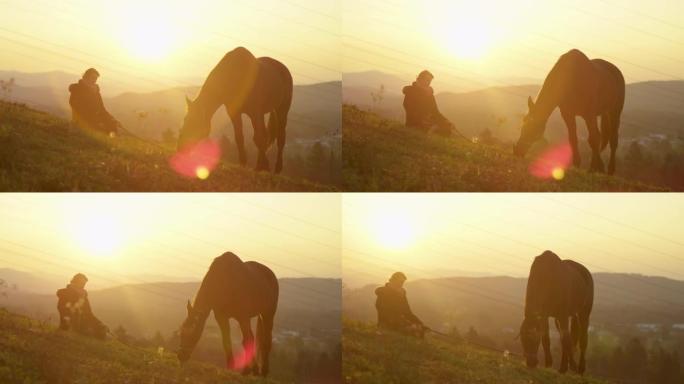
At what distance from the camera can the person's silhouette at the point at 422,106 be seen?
7133 millimetres

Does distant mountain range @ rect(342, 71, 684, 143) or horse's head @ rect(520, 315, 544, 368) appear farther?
horse's head @ rect(520, 315, 544, 368)

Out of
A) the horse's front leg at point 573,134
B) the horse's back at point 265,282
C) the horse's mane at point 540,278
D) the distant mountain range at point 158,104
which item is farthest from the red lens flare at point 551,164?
the horse's back at point 265,282

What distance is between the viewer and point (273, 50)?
7230 mm

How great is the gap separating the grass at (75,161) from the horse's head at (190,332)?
40.3 inches

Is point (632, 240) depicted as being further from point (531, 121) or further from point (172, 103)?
point (172, 103)

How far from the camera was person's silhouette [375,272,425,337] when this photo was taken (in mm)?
7164

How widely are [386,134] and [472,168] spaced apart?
748mm

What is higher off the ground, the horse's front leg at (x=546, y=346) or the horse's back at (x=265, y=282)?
the horse's back at (x=265, y=282)

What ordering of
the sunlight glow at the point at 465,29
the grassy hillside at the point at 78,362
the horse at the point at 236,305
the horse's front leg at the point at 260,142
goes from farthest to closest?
1. the horse's front leg at the point at 260,142
2. the horse at the point at 236,305
3. the sunlight glow at the point at 465,29
4. the grassy hillside at the point at 78,362

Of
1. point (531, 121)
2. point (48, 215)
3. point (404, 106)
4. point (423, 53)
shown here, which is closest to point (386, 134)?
point (404, 106)

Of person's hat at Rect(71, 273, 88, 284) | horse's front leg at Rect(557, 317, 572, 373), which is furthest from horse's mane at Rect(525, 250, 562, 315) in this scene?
person's hat at Rect(71, 273, 88, 284)

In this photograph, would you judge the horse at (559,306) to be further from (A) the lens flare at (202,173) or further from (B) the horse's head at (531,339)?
(A) the lens flare at (202,173)

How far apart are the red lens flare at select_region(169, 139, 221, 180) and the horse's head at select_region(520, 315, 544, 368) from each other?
9.38 ft

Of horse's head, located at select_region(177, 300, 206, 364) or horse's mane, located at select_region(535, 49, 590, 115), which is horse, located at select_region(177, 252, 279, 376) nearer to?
horse's head, located at select_region(177, 300, 206, 364)
